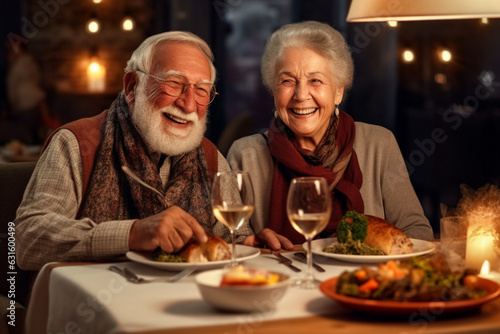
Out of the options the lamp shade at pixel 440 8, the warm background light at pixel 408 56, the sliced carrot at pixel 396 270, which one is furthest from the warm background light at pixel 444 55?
the sliced carrot at pixel 396 270

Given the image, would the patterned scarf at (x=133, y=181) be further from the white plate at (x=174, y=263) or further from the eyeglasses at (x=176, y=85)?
the white plate at (x=174, y=263)

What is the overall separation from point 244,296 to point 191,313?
4.9 inches

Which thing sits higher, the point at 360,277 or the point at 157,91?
the point at 157,91

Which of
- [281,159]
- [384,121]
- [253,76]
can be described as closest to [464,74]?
[384,121]

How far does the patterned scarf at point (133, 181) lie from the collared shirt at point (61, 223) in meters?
0.06

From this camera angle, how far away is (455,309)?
1.31 metres

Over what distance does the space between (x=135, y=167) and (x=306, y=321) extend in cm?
124

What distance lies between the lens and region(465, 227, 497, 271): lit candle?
1718mm

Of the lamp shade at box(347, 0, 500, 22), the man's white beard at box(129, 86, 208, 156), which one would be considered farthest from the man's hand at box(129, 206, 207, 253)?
the lamp shade at box(347, 0, 500, 22)

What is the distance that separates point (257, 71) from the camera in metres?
9.07

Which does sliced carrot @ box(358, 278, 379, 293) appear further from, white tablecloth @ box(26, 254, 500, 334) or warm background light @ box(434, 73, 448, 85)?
warm background light @ box(434, 73, 448, 85)

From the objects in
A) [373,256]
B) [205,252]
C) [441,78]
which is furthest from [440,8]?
[441,78]

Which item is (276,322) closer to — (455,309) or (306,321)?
(306,321)

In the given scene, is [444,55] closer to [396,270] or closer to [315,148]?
[315,148]
